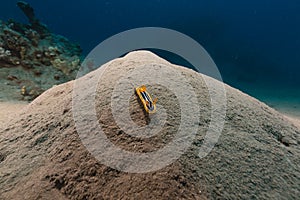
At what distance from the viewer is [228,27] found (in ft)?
97.2

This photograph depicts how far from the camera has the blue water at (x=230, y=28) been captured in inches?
707

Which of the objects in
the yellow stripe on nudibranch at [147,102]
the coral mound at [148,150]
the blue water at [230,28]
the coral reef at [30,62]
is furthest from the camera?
the blue water at [230,28]

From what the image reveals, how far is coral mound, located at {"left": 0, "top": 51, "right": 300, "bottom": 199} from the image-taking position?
136 cm

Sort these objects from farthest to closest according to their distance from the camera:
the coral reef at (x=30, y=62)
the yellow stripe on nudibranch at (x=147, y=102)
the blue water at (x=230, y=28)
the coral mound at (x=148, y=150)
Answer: the blue water at (x=230, y=28)
the coral reef at (x=30, y=62)
the yellow stripe on nudibranch at (x=147, y=102)
the coral mound at (x=148, y=150)

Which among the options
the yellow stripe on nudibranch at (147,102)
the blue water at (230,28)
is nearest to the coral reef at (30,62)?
the yellow stripe on nudibranch at (147,102)

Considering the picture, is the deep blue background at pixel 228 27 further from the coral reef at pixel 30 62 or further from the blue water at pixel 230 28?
the coral reef at pixel 30 62

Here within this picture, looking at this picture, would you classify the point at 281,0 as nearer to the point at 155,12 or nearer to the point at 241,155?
the point at 155,12

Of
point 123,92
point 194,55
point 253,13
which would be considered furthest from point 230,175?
point 253,13

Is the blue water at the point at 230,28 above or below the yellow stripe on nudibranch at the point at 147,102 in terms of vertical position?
below

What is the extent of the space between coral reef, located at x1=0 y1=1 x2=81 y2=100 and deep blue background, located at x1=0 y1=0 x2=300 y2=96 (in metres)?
6.69

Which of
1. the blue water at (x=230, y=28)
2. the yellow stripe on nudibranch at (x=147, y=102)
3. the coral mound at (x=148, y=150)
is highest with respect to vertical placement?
the yellow stripe on nudibranch at (x=147, y=102)

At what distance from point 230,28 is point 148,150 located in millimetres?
32552

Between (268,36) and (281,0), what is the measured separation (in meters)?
18.2

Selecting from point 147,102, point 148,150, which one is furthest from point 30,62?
point 148,150
